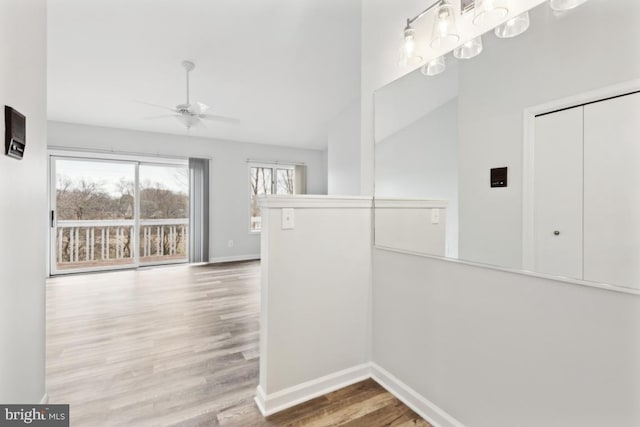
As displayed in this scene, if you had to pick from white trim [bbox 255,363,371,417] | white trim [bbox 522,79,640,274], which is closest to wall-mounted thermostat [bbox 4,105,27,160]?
white trim [bbox 255,363,371,417]

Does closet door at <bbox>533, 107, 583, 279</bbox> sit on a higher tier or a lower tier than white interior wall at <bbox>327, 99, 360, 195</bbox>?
lower

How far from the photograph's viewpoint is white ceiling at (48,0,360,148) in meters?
2.40

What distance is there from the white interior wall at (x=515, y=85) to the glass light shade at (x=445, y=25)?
148 millimetres

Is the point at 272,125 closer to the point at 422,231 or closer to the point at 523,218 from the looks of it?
the point at 422,231

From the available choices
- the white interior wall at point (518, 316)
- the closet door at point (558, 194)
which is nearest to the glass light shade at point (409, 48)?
the white interior wall at point (518, 316)

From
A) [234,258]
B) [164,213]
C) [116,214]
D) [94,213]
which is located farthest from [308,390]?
[94,213]

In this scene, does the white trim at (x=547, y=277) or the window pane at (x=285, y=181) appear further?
the window pane at (x=285, y=181)

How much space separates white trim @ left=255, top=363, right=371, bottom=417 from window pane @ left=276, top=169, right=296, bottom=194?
4847 millimetres

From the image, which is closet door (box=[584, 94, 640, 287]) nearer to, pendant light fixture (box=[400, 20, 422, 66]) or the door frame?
pendant light fixture (box=[400, 20, 422, 66])

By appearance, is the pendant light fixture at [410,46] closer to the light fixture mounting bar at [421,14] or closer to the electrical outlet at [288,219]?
the light fixture mounting bar at [421,14]

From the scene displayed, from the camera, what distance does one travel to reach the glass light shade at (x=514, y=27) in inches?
40.8

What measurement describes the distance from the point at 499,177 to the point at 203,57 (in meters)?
3.14

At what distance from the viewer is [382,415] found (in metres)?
1.45

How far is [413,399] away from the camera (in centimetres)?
150
